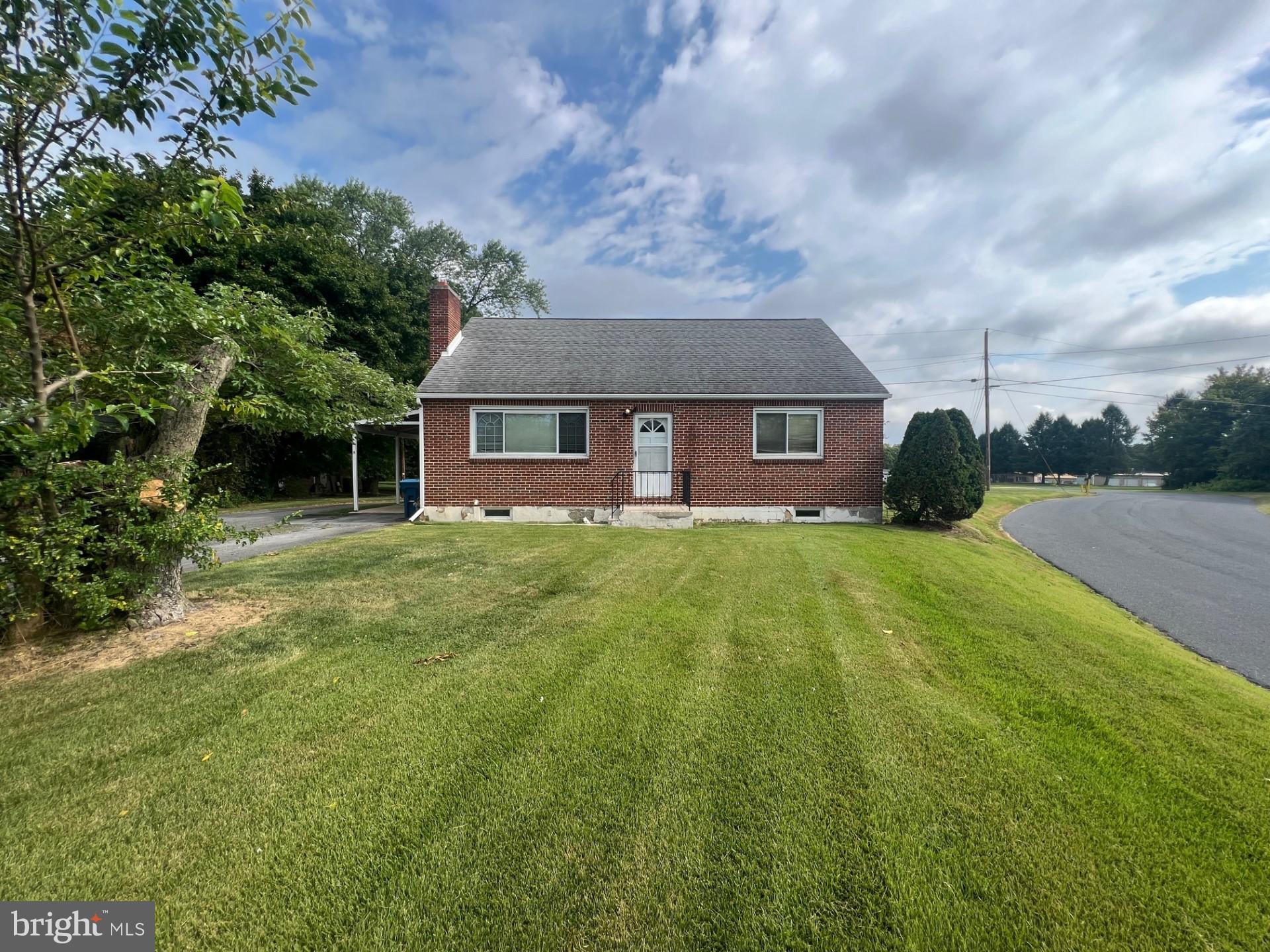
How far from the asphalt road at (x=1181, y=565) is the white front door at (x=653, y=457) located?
793cm

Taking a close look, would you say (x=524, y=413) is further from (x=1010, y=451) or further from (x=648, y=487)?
(x=1010, y=451)

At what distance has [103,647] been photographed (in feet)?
12.7

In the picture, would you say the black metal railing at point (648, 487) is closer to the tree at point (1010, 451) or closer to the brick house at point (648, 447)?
the brick house at point (648, 447)

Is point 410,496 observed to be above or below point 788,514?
above

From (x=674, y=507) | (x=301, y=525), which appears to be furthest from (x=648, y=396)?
(x=301, y=525)

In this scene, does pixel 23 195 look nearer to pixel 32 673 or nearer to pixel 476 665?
pixel 32 673

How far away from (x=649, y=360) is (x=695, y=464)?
3111mm

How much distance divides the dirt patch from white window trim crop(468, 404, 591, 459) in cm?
758

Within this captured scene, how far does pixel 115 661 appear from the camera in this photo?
12.2 ft

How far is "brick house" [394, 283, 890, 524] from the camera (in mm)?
11953

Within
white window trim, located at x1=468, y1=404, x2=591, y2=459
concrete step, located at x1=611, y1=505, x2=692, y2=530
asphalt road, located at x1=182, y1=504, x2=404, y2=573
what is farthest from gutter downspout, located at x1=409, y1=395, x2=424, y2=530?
concrete step, located at x1=611, y1=505, x2=692, y2=530

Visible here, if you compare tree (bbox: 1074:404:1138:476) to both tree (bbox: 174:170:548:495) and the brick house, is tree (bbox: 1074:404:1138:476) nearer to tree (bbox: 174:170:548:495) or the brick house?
the brick house

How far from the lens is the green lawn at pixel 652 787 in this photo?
1.78 meters

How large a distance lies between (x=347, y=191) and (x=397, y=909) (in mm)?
35924
